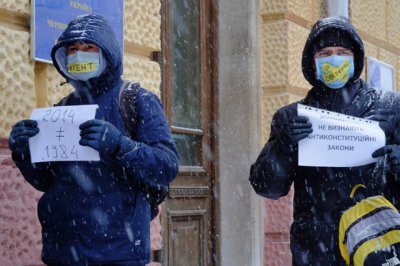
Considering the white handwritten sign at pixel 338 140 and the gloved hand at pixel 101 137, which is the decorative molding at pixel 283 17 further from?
the gloved hand at pixel 101 137

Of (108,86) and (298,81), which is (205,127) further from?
(108,86)

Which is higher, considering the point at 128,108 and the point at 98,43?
the point at 98,43

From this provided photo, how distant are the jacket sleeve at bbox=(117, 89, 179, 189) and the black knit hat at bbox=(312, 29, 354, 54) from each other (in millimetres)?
810

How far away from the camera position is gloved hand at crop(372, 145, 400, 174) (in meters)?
3.24

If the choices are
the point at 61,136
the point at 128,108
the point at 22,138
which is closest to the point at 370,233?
the point at 128,108

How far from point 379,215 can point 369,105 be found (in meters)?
0.47

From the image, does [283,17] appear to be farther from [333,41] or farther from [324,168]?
[324,168]

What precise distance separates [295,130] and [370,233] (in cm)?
48

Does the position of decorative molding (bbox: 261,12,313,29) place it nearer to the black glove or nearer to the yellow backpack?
the black glove

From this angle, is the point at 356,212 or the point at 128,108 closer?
the point at 128,108

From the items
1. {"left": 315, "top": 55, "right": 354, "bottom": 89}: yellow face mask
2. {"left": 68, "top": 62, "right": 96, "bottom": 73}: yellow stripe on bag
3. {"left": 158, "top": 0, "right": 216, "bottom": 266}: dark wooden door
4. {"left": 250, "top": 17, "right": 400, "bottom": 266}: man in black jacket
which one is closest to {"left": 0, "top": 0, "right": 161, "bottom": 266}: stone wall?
{"left": 68, "top": 62, "right": 96, "bottom": 73}: yellow stripe on bag

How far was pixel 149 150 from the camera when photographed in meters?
3.02

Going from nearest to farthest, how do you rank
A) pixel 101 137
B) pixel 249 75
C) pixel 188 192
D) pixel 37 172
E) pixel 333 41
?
pixel 101 137 → pixel 37 172 → pixel 333 41 → pixel 188 192 → pixel 249 75

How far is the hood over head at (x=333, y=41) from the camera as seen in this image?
358cm
